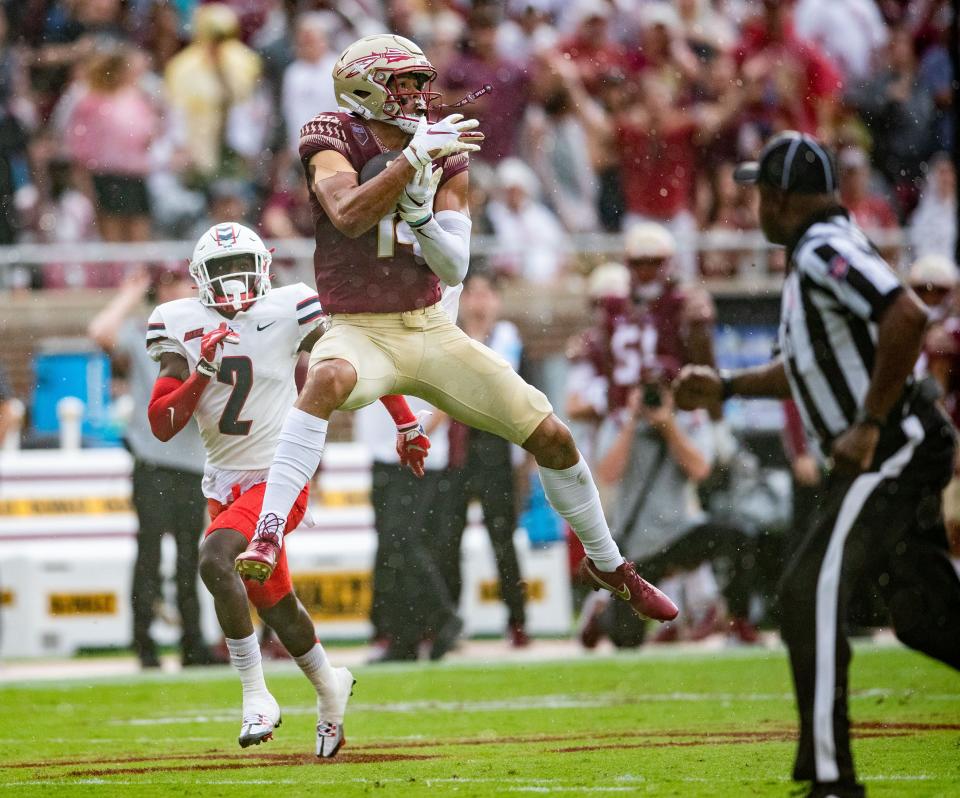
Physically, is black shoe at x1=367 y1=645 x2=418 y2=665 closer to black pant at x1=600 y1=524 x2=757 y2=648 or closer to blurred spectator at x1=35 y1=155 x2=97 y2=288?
black pant at x1=600 y1=524 x2=757 y2=648

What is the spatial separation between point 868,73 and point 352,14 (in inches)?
172

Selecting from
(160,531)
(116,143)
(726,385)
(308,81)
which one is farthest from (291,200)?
(726,385)

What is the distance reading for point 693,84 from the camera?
1389 cm

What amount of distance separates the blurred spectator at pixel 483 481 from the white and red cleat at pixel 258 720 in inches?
160

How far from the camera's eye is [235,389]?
263 inches

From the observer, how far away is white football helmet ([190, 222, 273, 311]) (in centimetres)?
659

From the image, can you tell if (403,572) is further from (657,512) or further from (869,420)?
(869,420)

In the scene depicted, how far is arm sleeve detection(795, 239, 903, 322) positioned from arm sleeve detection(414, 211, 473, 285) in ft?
4.65

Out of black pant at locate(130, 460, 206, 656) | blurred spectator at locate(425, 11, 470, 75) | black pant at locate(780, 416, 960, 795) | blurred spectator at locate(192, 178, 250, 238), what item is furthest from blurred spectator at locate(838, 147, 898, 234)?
black pant at locate(780, 416, 960, 795)

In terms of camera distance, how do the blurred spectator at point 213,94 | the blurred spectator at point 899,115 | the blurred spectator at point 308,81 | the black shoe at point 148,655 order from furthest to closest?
the blurred spectator at point 899,115
the blurred spectator at point 213,94
the blurred spectator at point 308,81
the black shoe at point 148,655

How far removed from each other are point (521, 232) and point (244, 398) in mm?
6863

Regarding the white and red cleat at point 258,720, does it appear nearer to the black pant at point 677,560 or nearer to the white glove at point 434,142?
the white glove at point 434,142

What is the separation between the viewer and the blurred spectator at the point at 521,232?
1326cm

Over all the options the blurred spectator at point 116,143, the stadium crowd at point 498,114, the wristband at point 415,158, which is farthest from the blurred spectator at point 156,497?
the wristband at point 415,158
